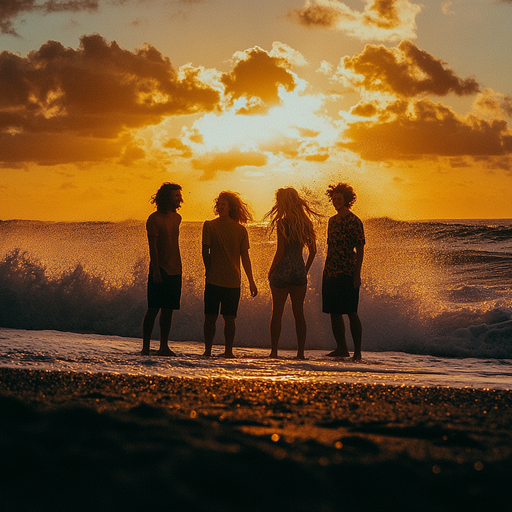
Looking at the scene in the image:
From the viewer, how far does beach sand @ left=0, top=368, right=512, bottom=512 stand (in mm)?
1775

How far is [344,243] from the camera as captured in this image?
623cm

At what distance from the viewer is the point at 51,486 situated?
1.83m

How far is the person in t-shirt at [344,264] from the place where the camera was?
621 cm

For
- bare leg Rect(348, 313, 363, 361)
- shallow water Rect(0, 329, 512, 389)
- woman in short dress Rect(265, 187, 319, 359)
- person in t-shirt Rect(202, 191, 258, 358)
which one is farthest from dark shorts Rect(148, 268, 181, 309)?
bare leg Rect(348, 313, 363, 361)

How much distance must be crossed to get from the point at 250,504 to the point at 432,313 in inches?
280

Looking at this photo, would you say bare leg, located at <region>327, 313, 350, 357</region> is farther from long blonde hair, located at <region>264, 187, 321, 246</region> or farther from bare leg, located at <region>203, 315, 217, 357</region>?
bare leg, located at <region>203, 315, 217, 357</region>

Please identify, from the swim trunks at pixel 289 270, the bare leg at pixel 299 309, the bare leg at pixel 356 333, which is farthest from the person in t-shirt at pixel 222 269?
the bare leg at pixel 356 333

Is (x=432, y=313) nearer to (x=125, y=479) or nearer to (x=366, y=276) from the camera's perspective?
(x=366, y=276)

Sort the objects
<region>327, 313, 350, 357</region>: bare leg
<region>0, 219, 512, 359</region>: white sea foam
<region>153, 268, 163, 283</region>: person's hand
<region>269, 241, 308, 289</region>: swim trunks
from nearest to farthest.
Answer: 1. <region>153, 268, 163, 283</region>: person's hand
2. <region>269, 241, 308, 289</region>: swim trunks
3. <region>327, 313, 350, 357</region>: bare leg
4. <region>0, 219, 512, 359</region>: white sea foam

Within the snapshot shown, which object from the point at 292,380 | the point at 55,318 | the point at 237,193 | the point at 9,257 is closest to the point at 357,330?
the point at 237,193

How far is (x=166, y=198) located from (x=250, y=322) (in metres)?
3.07

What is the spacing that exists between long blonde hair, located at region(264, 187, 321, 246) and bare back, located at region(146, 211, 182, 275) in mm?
1018

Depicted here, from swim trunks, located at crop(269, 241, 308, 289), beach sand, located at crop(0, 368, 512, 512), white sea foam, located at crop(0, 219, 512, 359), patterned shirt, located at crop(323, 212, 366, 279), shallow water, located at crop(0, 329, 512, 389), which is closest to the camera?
beach sand, located at crop(0, 368, 512, 512)

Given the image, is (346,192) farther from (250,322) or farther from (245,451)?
(245,451)
